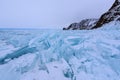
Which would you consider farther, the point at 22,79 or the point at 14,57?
the point at 14,57

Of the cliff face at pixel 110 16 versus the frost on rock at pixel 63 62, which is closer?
the frost on rock at pixel 63 62

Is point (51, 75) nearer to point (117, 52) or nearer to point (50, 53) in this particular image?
point (50, 53)

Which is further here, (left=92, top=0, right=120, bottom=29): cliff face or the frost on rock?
(left=92, top=0, right=120, bottom=29): cliff face

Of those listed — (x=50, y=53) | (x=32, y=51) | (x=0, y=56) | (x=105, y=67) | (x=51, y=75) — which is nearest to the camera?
(x=51, y=75)

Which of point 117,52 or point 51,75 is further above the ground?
point 117,52

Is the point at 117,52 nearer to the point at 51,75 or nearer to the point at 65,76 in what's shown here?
the point at 65,76

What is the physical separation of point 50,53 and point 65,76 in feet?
3.67

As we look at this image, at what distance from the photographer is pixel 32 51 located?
4.58 metres

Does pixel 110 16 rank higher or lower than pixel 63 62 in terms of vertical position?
higher

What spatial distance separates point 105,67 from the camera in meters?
3.54

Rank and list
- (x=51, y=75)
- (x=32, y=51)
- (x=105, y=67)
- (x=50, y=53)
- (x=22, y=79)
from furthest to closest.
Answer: (x=32, y=51) → (x=50, y=53) → (x=105, y=67) → (x=51, y=75) → (x=22, y=79)

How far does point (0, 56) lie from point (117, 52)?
10.1ft

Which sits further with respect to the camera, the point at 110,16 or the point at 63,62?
the point at 110,16

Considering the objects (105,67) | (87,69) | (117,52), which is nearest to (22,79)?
(87,69)
